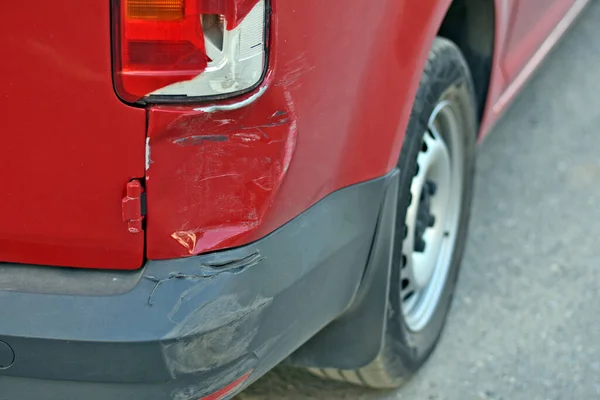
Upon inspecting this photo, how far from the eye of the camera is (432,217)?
237 centimetres

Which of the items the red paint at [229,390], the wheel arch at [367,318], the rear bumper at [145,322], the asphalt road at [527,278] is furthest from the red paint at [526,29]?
the red paint at [229,390]

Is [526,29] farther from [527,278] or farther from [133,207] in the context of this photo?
[133,207]

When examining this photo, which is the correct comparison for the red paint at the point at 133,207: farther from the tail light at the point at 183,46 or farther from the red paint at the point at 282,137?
the tail light at the point at 183,46

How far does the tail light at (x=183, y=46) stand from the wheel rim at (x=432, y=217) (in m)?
0.91

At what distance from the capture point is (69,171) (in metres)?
1.30

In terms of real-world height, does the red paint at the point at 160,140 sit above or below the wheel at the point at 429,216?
above

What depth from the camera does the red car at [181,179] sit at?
4.06 feet

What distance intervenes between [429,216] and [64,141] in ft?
4.31

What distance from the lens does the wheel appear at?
6.18 feet

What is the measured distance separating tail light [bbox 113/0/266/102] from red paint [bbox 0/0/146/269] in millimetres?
29

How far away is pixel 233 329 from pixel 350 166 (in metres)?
0.42

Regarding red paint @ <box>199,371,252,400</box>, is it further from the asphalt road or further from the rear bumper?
the asphalt road

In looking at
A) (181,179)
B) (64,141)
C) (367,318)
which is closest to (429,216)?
(367,318)

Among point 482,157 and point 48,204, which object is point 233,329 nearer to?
point 48,204
